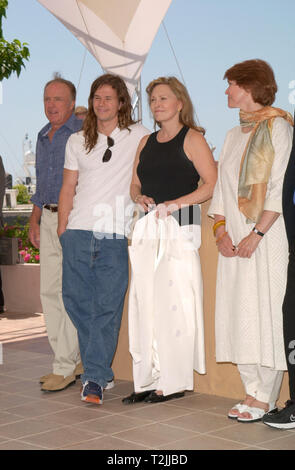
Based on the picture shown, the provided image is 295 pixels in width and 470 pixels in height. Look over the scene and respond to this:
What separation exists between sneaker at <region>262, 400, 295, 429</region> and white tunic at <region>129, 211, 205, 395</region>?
1.99 feet

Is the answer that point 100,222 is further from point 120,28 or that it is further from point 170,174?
point 120,28

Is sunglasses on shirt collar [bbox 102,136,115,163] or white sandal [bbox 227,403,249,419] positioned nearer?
white sandal [bbox 227,403,249,419]

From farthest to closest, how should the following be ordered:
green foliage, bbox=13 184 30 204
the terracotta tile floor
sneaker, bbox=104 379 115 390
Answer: green foliage, bbox=13 184 30 204 → sneaker, bbox=104 379 115 390 → the terracotta tile floor

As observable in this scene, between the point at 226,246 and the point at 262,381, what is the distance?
2.31 ft

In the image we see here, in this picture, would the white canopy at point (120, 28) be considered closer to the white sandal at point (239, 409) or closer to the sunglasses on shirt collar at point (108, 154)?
the sunglasses on shirt collar at point (108, 154)

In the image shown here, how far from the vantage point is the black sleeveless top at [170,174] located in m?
4.24

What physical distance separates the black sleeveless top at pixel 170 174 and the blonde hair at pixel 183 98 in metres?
0.04

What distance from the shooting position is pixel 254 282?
391 cm

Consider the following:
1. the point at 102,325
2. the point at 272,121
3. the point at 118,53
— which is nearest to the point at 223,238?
the point at 272,121

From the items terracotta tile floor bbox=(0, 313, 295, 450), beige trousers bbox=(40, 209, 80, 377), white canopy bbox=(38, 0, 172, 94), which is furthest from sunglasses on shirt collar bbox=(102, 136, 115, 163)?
white canopy bbox=(38, 0, 172, 94)

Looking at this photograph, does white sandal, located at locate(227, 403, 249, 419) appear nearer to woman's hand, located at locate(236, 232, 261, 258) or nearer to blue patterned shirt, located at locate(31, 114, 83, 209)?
woman's hand, located at locate(236, 232, 261, 258)

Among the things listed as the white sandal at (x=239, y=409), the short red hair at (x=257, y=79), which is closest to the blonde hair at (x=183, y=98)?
the short red hair at (x=257, y=79)

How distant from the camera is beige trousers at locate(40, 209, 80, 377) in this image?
488 cm

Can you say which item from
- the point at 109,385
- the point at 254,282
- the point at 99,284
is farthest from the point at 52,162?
the point at 254,282
